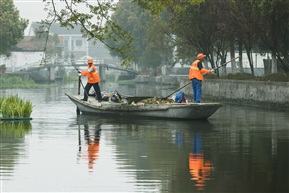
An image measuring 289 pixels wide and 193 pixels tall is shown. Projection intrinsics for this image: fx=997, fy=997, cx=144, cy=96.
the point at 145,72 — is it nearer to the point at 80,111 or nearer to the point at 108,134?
the point at 80,111

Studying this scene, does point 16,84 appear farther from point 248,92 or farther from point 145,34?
point 248,92

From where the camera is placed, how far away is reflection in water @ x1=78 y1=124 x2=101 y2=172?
66.2 feet

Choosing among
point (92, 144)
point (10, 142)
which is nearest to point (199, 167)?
point (92, 144)

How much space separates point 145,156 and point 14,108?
12836mm

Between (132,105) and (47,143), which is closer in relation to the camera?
(47,143)

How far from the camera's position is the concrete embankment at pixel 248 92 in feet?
140

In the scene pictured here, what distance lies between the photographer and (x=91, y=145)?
23.6 m

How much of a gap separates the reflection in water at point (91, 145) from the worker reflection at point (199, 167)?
76.1 inches

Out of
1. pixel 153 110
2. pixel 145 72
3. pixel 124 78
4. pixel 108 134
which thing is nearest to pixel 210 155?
pixel 108 134

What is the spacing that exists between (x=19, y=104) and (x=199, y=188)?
17.9m

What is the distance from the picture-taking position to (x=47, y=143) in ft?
79.7

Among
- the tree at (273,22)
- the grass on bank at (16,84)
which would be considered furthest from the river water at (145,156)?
the grass on bank at (16,84)

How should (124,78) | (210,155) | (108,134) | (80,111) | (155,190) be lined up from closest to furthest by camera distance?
(155,190) < (210,155) < (108,134) < (80,111) < (124,78)

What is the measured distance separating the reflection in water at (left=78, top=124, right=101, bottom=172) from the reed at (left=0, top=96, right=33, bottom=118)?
9.77 ft
